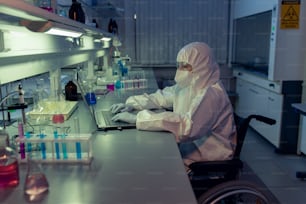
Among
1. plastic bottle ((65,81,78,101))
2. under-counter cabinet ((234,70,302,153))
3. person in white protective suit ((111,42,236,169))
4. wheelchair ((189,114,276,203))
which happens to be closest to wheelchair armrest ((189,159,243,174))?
wheelchair ((189,114,276,203))

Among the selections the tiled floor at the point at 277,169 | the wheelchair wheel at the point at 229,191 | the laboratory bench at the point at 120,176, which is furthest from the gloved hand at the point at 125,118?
the tiled floor at the point at 277,169

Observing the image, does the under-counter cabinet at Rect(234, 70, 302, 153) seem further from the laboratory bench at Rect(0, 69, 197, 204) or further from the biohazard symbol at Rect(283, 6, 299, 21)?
the laboratory bench at Rect(0, 69, 197, 204)

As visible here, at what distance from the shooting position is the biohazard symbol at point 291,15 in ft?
8.50

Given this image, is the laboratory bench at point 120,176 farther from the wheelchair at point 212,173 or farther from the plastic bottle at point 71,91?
the plastic bottle at point 71,91

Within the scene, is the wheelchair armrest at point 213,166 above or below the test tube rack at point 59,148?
below

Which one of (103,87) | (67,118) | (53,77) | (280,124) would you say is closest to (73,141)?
(67,118)

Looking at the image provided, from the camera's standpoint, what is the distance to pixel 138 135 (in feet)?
4.40

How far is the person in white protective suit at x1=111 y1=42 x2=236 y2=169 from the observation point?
4.53 ft

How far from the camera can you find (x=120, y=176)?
91 centimetres

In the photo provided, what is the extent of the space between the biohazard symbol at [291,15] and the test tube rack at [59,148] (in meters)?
2.26

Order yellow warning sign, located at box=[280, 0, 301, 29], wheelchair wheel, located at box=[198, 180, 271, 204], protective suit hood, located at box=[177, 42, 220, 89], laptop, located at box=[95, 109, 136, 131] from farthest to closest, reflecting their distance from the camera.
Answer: yellow warning sign, located at box=[280, 0, 301, 29] < protective suit hood, located at box=[177, 42, 220, 89] < laptop, located at box=[95, 109, 136, 131] < wheelchair wheel, located at box=[198, 180, 271, 204]

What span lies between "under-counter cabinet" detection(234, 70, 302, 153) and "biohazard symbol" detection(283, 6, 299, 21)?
0.55m

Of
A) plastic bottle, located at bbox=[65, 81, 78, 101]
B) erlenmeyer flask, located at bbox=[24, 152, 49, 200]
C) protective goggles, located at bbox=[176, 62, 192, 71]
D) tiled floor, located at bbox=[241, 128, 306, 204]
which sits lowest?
tiled floor, located at bbox=[241, 128, 306, 204]

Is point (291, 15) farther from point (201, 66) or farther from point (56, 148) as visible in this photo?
point (56, 148)
